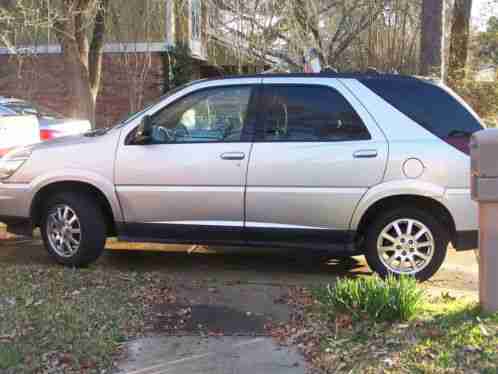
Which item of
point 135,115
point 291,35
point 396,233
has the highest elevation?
point 291,35

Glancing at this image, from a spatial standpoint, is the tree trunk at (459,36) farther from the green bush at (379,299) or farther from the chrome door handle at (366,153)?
the green bush at (379,299)

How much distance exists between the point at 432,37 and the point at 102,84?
10.9 meters

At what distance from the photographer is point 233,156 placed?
5.73 m

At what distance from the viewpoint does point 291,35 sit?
13391 millimetres

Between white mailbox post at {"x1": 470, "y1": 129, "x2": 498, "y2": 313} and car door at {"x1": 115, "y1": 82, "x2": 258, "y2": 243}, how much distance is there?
7.10ft

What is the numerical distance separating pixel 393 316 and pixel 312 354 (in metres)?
0.64

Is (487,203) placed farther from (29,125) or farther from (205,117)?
(29,125)

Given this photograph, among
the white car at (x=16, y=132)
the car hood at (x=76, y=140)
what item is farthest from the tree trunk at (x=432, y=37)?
the car hood at (x=76, y=140)

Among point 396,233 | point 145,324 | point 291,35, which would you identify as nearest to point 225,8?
point 291,35

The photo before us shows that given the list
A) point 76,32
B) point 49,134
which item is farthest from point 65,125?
point 76,32

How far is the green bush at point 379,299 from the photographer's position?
→ 4.31 metres

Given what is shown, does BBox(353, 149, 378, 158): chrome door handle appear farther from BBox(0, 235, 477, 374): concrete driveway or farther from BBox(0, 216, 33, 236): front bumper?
BBox(0, 216, 33, 236): front bumper

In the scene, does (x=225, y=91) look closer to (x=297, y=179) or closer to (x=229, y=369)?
(x=297, y=179)

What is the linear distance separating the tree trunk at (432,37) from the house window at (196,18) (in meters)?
5.17
